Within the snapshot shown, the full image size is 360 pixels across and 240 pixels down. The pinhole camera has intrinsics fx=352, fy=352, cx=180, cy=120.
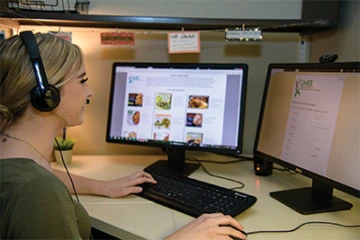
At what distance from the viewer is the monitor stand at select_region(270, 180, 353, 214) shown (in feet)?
3.38

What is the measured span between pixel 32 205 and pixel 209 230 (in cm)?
40

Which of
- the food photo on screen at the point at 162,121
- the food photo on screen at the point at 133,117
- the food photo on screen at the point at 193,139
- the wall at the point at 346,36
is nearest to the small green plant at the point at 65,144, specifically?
the food photo on screen at the point at 133,117

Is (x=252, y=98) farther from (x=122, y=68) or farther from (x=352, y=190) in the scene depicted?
(x=352, y=190)

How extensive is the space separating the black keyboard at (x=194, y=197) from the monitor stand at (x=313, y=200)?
140mm

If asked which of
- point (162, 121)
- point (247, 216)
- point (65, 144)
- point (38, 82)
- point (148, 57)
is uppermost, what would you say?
point (148, 57)

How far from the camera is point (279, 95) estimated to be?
4.12 feet

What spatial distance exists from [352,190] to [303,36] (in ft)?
2.89

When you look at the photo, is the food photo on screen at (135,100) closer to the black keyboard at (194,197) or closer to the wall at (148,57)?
the wall at (148,57)

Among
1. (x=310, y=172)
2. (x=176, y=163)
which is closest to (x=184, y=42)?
(x=176, y=163)

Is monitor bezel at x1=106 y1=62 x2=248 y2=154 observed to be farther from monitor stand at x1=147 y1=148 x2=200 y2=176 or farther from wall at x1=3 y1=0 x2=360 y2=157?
wall at x1=3 y1=0 x2=360 y2=157

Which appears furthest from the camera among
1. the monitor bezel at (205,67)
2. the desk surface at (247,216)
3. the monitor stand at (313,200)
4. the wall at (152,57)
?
the wall at (152,57)

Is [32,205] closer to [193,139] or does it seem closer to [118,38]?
[193,139]

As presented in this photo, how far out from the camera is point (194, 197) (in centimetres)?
105

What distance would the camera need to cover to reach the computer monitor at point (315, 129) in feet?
3.16
